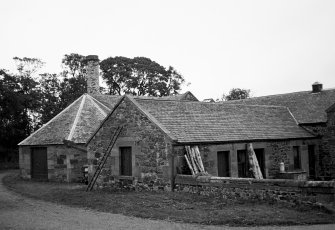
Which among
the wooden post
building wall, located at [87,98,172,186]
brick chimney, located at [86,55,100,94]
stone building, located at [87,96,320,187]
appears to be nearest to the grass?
building wall, located at [87,98,172,186]

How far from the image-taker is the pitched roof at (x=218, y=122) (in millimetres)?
18984

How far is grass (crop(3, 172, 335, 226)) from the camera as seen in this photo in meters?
11.7

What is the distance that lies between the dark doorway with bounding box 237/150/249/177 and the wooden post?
0.45 m

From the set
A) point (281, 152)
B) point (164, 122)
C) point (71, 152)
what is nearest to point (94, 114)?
point (71, 152)

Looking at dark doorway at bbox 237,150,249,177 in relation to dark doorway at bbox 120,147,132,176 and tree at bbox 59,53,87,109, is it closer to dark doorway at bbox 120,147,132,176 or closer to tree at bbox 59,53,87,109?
dark doorway at bbox 120,147,132,176

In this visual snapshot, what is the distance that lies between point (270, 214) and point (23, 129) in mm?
35917

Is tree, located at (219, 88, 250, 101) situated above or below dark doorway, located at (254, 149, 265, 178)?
above

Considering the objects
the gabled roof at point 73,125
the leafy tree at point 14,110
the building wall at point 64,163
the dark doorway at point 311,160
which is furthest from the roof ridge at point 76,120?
the dark doorway at point 311,160

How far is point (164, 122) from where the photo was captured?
18750 mm

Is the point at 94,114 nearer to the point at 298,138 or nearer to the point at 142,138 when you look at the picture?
the point at 142,138

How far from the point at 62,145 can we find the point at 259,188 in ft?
46.3

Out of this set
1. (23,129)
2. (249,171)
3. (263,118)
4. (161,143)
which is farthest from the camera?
(23,129)

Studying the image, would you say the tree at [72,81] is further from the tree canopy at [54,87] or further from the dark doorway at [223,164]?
the dark doorway at [223,164]

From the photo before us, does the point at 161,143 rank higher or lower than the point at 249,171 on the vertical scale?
higher
